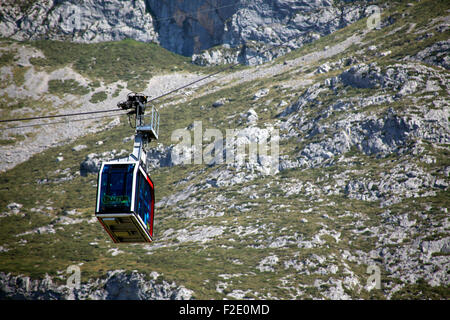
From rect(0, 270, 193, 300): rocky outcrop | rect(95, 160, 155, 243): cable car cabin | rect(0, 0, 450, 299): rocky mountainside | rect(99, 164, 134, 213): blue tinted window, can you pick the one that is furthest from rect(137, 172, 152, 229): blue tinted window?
rect(0, 270, 193, 300): rocky outcrop

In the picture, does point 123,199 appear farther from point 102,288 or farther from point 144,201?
point 102,288

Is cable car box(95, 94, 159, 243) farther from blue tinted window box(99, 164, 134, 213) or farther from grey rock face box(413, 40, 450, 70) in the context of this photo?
grey rock face box(413, 40, 450, 70)

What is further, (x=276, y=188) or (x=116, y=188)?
(x=276, y=188)

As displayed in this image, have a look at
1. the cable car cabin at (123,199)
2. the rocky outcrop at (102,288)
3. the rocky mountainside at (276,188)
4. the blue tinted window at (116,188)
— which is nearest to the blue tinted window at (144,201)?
the cable car cabin at (123,199)

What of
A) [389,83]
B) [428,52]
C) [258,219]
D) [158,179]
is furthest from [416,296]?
[428,52]

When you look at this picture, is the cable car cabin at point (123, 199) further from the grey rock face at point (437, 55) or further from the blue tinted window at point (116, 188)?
the grey rock face at point (437, 55)

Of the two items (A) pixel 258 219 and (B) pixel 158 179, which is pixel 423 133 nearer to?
(A) pixel 258 219

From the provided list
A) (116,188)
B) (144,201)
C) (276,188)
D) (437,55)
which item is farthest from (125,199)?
(437,55)
